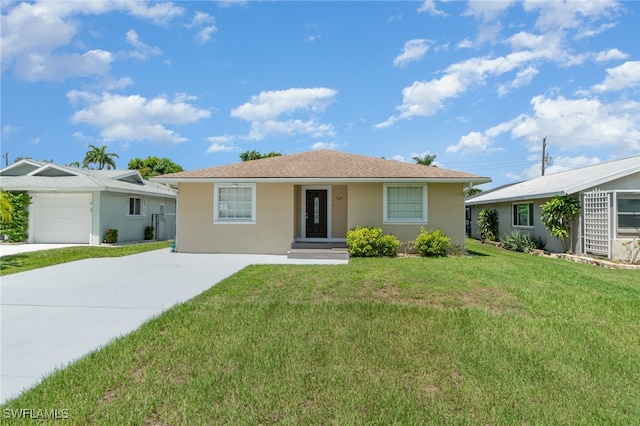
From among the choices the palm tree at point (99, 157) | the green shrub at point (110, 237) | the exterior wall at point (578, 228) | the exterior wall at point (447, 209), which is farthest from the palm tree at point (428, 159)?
the palm tree at point (99, 157)

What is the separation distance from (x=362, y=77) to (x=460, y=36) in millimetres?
4438

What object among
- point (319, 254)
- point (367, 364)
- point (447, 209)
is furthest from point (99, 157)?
point (367, 364)

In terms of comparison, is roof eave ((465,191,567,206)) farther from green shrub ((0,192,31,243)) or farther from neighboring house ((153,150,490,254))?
green shrub ((0,192,31,243))

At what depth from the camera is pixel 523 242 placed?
1571 centimetres

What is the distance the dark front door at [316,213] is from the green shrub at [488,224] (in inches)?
472

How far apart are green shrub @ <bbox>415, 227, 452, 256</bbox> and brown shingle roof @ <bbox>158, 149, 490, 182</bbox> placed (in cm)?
210

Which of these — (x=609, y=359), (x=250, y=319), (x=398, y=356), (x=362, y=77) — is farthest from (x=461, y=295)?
(x=362, y=77)

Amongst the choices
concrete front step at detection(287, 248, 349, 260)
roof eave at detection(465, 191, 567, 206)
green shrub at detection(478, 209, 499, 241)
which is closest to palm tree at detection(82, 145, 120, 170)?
concrete front step at detection(287, 248, 349, 260)

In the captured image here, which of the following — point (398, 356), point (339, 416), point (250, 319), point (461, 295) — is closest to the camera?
point (339, 416)

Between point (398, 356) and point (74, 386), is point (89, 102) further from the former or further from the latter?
point (398, 356)

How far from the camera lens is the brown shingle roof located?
40.6ft

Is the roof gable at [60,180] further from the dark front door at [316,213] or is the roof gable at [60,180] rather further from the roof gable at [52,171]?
the dark front door at [316,213]

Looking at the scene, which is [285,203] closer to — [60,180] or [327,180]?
[327,180]

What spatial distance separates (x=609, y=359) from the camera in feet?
12.4
